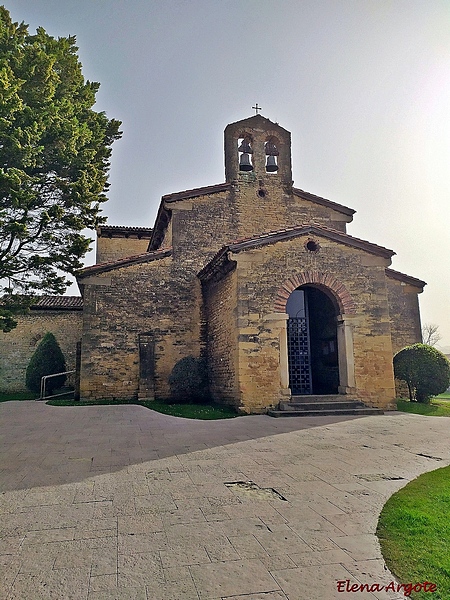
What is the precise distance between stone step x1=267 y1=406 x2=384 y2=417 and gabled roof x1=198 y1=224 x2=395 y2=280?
4673 mm

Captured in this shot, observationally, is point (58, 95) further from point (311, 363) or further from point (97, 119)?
point (311, 363)

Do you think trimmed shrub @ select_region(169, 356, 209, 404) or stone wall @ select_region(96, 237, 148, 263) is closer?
trimmed shrub @ select_region(169, 356, 209, 404)

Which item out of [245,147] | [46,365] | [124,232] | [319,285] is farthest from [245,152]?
[46,365]

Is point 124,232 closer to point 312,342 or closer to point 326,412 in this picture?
point 312,342

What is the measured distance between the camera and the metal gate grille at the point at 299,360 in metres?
13.5

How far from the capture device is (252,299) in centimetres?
1199

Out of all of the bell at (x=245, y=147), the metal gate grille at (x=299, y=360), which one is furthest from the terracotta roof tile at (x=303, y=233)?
the bell at (x=245, y=147)

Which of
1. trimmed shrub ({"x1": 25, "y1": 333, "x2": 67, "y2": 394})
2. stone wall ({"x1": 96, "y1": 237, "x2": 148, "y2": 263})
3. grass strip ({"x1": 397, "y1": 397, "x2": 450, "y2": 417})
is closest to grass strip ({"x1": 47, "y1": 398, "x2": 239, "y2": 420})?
trimmed shrub ({"x1": 25, "y1": 333, "x2": 67, "y2": 394})

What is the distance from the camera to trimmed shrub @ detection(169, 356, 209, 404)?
1488 centimetres

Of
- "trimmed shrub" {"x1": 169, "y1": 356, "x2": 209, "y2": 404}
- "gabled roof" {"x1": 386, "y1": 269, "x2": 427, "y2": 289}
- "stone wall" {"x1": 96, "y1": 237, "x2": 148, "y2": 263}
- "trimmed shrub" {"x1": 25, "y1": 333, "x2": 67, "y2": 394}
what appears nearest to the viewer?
"trimmed shrub" {"x1": 169, "y1": 356, "x2": 209, "y2": 404}

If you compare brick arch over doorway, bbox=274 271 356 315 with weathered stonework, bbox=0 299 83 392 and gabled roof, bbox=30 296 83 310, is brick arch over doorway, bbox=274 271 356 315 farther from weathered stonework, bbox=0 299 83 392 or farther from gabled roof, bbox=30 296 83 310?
gabled roof, bbox=30 296 83 310

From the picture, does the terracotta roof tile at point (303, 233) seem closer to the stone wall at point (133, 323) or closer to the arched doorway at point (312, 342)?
the arched doorway at point (312, 342)

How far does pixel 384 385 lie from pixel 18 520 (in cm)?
1094

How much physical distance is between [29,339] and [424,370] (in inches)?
718
